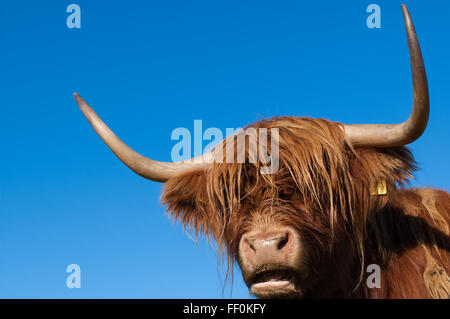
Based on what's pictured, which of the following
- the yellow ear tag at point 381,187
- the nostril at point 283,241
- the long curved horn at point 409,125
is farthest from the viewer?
the yellow ear tag at point 381,187

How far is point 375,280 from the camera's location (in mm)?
4594

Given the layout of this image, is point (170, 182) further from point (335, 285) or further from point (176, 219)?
point (335, 285)

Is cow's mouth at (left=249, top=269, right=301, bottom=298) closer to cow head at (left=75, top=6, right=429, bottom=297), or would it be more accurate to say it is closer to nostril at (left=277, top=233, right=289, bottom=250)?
cow head at (left=75, top=6, right=429, bottom=297)

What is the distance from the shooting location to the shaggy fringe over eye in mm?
4418

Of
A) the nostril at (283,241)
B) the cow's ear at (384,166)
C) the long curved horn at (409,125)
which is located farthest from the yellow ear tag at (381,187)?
the nostril at (283,241)

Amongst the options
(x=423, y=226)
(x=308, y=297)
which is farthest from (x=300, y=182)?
(x=423, y=226)

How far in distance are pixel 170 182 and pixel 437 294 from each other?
2.42 meters

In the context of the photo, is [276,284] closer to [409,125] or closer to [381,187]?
[381,187]

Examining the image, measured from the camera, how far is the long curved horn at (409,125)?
3.84 m

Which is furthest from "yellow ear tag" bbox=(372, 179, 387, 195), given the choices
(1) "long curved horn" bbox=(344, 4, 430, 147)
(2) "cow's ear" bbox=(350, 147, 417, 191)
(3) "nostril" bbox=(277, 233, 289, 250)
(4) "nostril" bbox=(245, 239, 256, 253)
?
(4) "nostril" bbox=(245, 239, 256, 253)

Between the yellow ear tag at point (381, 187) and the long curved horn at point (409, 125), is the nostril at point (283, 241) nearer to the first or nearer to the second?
the yellow ear tag at point (381, 187)

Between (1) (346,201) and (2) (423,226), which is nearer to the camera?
(1) (346,201)

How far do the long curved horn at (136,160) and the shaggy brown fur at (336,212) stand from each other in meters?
0.31

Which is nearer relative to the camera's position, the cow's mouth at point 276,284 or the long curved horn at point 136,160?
the cow's mouth at point 276,284
